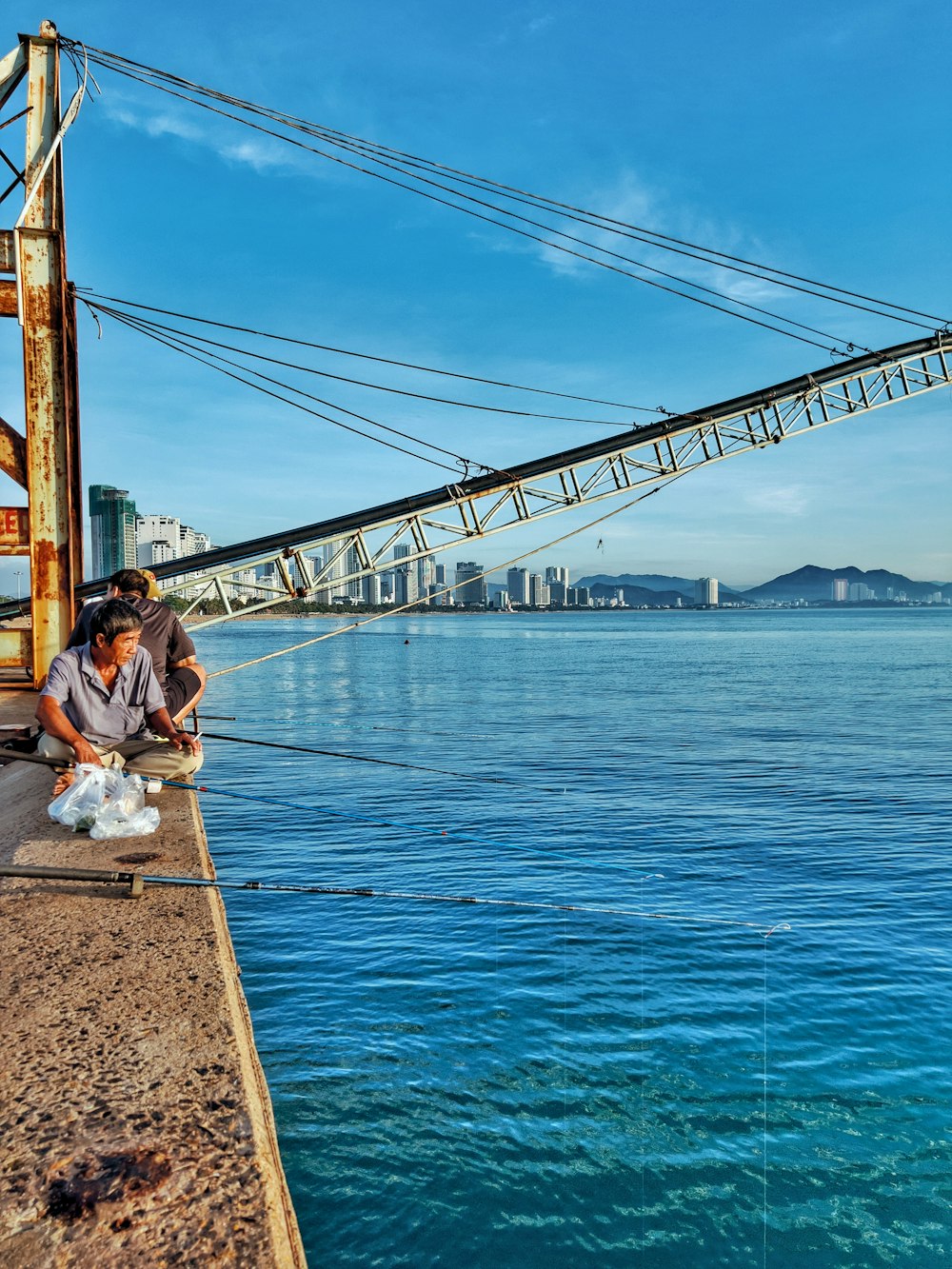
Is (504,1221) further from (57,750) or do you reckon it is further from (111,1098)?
(57,750)

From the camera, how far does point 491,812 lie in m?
14.3

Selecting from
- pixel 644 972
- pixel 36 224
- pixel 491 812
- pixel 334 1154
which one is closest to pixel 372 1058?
pixel 334 1154

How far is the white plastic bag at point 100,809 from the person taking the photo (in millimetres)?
5871

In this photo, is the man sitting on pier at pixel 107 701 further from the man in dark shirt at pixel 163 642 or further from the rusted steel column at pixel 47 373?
the rusted steel column at pixel 47 373

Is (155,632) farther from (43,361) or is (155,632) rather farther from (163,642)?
(43,361)

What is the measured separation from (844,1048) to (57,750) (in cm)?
612

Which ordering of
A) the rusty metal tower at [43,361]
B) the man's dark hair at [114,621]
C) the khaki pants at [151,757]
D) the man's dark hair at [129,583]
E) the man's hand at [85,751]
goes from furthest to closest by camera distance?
1. the rusty metal tower at [43,361]
2. the man's dark hair at [129,583]
3. the khaki pants at [151,757]
4. the man's dark hair at [114,621]
5. the man's hand at [85,751]

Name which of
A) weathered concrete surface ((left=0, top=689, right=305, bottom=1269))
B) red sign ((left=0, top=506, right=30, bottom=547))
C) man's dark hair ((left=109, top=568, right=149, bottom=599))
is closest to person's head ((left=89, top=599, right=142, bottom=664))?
man's dark hair ((left=109, top=568, right=149, bottom=599))

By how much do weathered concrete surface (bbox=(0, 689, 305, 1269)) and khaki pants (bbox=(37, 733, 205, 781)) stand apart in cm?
223

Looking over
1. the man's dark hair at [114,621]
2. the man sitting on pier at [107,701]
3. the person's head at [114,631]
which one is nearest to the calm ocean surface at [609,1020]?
the man sitting on pier at [107,701]

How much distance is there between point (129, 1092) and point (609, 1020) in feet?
14.5

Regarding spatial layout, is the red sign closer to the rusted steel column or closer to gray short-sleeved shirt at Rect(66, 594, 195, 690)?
the rusted steel column

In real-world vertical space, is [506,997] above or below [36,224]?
below

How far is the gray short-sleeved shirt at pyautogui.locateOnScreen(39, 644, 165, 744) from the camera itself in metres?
6.48
